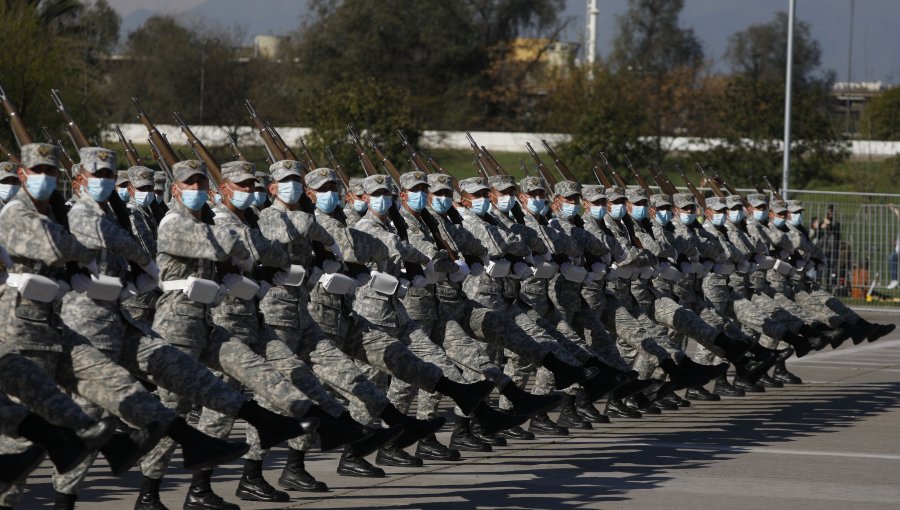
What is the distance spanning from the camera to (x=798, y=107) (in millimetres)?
46406

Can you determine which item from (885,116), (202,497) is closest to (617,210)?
(202,497)

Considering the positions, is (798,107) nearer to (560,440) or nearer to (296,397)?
(560,440)

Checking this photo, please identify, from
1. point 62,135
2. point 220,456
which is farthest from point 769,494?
point 62,135

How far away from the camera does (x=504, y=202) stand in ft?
44.2

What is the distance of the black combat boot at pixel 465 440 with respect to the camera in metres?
11.6

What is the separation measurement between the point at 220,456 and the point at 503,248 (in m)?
4.75

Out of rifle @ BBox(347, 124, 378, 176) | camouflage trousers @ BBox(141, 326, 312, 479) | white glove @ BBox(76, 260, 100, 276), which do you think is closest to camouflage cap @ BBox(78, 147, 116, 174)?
white glove @ BBox(76, 260, 100, 276)

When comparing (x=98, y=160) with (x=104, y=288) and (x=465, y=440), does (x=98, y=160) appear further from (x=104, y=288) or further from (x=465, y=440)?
(x=465, y=440)

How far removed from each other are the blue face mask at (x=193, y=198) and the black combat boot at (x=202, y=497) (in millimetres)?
1457

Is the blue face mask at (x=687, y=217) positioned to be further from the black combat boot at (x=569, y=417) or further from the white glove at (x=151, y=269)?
the white glove at (x=151, y=269)

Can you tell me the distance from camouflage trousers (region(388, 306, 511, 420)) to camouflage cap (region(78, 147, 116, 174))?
2.88 metres

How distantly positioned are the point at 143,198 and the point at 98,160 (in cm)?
385

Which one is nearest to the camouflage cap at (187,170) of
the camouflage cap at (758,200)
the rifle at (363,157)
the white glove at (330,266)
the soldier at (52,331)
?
the soldier at (52,331)

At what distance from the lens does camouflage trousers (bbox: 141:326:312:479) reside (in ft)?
28.9
